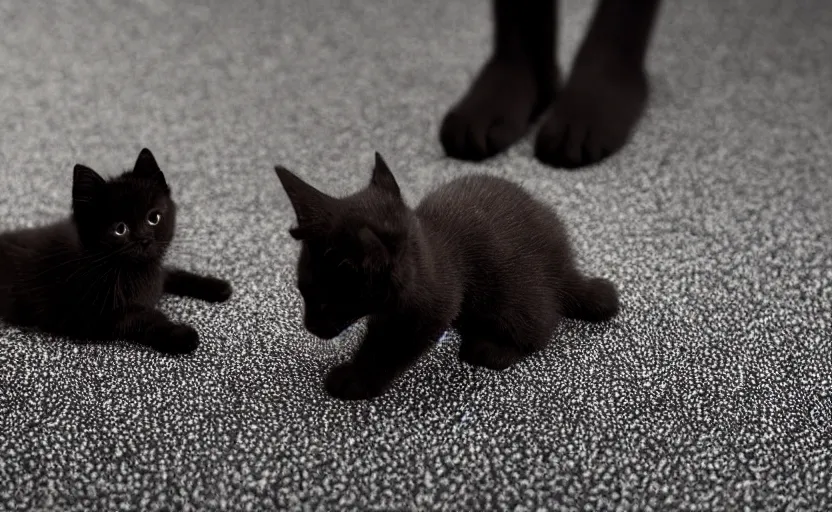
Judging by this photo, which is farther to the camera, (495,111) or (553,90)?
(553,90)

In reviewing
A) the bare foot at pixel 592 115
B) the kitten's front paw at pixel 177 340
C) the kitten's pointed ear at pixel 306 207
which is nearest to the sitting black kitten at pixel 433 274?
the kitten's pointed ear at pixel 306 207

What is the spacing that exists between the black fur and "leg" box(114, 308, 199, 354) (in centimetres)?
45

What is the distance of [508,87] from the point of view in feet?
3.43

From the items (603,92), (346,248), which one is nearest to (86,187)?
(346,248)

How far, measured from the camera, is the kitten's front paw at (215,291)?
2.38 feet

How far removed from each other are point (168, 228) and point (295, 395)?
18cm

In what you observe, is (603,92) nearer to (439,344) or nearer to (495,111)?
(495,111)

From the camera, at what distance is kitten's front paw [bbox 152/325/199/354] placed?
0.66 m

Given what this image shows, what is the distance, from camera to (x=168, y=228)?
667 mm

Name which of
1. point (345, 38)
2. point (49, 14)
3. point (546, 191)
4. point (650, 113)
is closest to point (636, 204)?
point (546, 191)

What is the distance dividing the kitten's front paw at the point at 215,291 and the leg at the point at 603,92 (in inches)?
17.3

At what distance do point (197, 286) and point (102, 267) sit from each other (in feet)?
0.35

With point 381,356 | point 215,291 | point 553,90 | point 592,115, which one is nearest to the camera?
point 381,356

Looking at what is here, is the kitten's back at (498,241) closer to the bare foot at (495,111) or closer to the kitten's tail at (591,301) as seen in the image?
the kitten's tail at (591,301)
